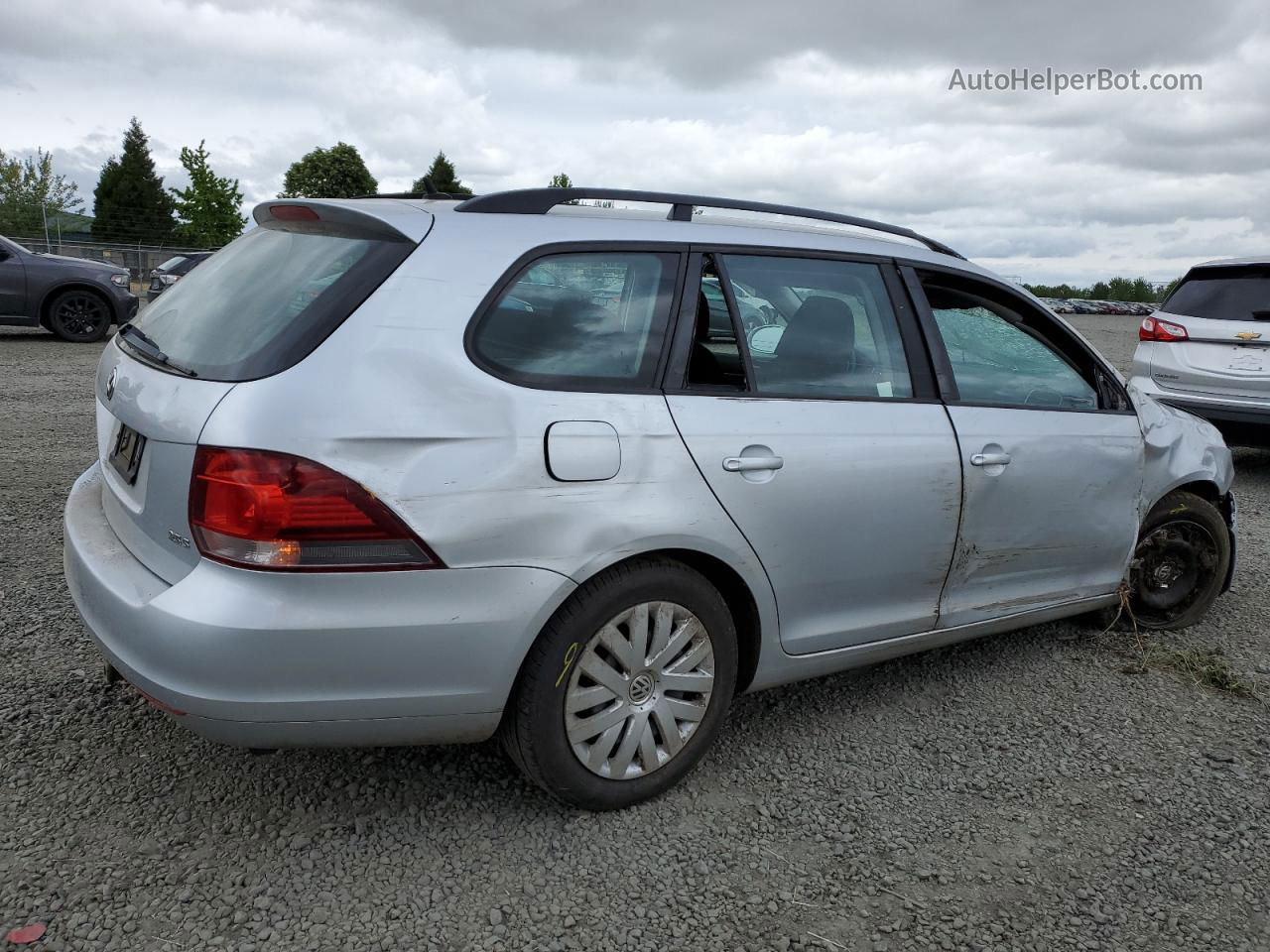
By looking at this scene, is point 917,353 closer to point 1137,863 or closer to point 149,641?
point 1137,863

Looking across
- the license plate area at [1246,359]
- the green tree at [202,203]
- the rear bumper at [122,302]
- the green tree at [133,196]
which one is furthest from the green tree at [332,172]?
the license plate area at [1246,359]

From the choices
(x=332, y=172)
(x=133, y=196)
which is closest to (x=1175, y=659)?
(x=332, y=172)

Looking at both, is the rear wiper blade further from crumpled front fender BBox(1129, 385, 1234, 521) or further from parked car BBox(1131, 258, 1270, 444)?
parked car BBox(1131, 258, 1270, 444)

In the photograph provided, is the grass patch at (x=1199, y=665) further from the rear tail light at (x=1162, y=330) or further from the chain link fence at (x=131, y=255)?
the chain link fence at (x=131, y=255)

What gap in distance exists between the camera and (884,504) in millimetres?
3209

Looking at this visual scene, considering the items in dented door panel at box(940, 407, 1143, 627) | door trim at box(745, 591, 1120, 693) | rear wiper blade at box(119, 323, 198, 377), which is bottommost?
door trim at box(745, 591, 1120, 693)

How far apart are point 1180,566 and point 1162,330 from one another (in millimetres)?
4314

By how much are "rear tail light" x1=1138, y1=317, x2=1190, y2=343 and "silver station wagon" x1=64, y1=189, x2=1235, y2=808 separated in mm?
5106

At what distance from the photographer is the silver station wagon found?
2.38 meters

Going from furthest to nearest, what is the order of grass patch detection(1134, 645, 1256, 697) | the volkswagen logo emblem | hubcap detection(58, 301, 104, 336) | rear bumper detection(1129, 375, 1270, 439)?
hubcap detection(58, 301, 104, 336) < rear bumper detection(1129, 375, 1270, 439) < grass patch detection(1134, 645, 1256, 697) < the volkswagen logo emblem

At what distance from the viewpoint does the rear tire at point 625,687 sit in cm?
264

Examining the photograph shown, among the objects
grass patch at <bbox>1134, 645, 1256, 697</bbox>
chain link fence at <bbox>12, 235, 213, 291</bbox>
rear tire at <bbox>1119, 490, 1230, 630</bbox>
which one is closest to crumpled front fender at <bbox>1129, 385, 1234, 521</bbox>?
rear tire at <bbox>1119, 490, 1230, 630</bbox>

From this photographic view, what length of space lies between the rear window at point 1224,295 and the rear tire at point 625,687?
645 centimetres

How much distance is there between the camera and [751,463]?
2908 millimetres
